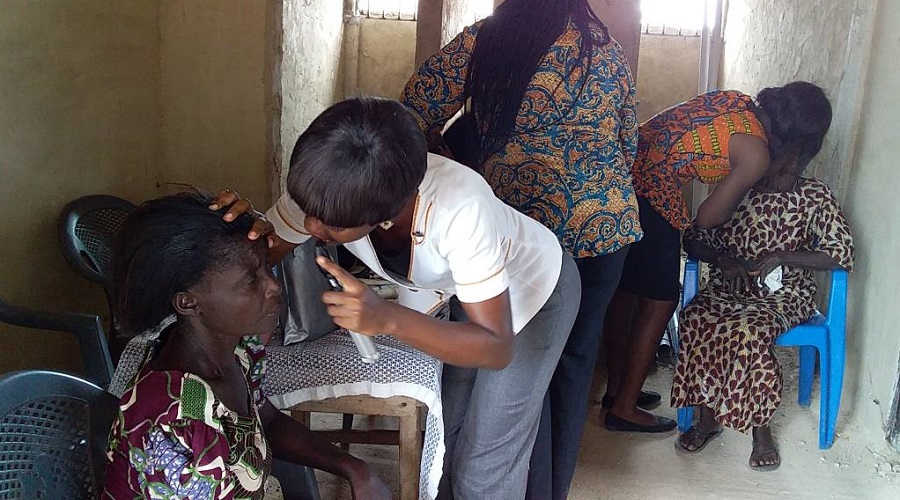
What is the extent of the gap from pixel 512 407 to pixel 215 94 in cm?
164

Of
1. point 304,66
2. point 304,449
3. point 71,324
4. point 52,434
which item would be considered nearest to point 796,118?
point 304,66

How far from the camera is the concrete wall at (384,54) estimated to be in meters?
6.28

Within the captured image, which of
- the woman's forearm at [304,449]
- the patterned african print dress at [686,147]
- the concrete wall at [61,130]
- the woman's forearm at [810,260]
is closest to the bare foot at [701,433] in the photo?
the woman's forearm at [810,260]

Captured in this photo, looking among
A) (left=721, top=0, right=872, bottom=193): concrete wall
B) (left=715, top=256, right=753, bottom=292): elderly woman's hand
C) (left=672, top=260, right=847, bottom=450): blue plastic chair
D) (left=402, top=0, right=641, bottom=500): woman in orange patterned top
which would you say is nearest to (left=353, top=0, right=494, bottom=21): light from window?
(left=721, top=0, right=872, bottom=193): concrete wall

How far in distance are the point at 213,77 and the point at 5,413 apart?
6.14 ft

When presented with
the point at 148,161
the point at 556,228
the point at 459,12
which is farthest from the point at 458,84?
the point at 459,12

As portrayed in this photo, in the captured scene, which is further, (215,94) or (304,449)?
(215,94)

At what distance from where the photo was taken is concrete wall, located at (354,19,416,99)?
6.28 meters

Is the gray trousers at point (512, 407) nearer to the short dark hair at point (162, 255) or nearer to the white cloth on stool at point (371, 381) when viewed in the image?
the white cloth on stool at point (371, 381)

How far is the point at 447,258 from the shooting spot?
4.68 ft

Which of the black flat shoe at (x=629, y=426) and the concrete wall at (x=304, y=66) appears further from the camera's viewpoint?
the black flat shoe at (x=629, y=426)

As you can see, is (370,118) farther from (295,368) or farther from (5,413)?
(295,368)

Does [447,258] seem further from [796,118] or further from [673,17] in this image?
[673,17]

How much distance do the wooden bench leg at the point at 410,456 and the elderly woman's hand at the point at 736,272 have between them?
62.8 inches
